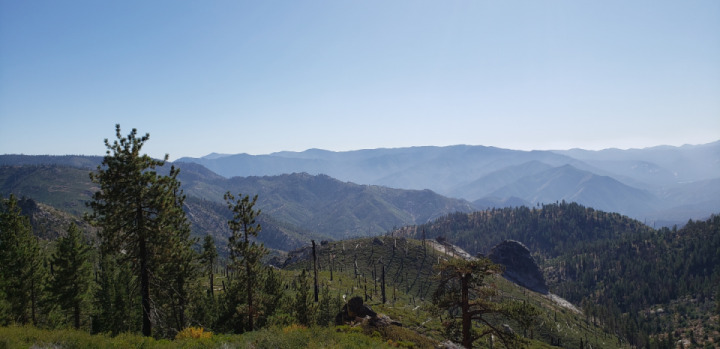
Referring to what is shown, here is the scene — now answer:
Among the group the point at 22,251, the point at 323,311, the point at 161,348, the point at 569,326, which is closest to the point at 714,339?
the point at 569,326

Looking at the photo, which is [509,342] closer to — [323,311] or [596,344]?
[323,311]

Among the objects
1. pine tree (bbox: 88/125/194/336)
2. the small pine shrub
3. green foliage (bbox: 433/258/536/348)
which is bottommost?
the small pine shrub

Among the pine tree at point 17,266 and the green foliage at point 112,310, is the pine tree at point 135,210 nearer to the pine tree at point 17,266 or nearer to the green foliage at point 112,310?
the green foliage at point 112,310

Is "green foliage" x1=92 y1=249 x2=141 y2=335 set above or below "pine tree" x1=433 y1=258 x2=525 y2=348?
below

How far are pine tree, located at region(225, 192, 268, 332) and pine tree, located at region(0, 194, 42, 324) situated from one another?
2764 cm

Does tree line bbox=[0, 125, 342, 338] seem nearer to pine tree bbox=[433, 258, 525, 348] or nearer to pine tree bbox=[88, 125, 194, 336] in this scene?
pine tree bbox=[88, 125, 194, 336]

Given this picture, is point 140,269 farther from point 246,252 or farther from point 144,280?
point 246,252

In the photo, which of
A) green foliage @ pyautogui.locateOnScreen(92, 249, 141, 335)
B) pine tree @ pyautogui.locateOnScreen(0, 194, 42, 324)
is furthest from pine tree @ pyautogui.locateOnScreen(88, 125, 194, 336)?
pine tree @ pyautogui.locateOnScreen(0, 194, 42, 324)

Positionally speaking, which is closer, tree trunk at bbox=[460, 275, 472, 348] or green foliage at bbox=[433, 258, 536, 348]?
green foliage at bbox=[433, 258, 536, 348]

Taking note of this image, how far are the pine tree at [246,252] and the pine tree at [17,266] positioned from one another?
27.6 metres

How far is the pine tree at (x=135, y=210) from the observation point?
24906 mm

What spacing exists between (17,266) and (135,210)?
98.9 feet

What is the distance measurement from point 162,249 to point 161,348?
8.94m

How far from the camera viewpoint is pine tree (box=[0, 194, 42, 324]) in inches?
1596
